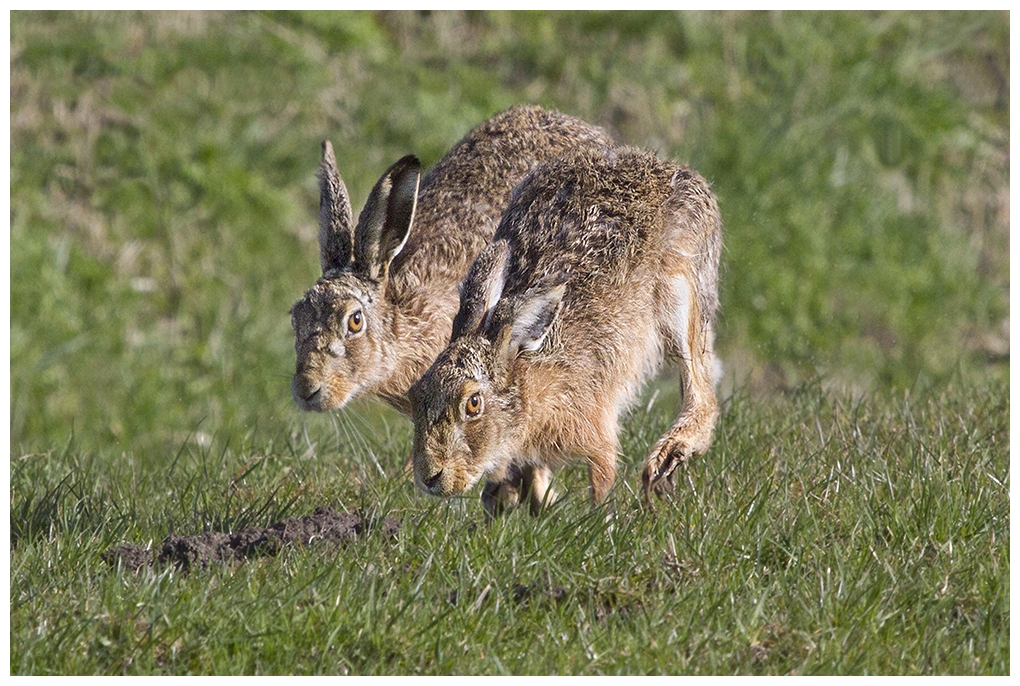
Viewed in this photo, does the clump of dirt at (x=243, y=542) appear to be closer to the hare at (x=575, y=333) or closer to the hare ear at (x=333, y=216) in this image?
the hare at (x=575, y=333)

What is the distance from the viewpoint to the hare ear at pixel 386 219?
21.8 feet

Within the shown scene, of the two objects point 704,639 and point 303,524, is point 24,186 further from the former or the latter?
point 704,639

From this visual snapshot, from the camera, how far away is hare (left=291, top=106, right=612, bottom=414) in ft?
22.1

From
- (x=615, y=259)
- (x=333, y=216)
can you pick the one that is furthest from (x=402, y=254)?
(x=615, y=259)

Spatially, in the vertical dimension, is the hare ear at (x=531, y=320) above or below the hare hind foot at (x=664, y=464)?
above

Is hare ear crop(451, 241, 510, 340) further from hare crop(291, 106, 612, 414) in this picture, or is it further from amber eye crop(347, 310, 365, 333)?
amber eye crop(347, 310, 365, 333)

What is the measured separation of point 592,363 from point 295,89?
606 centimetres

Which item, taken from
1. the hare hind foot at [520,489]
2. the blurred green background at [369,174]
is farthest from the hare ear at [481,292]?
the blurred green background at [369,174]

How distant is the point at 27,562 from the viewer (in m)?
5.23

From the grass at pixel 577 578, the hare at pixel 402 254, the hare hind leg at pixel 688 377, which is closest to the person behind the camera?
the grass at pixel 577 578

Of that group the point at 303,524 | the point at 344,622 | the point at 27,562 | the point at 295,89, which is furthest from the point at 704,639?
the point at 295,89

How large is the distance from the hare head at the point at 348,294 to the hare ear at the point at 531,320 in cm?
118

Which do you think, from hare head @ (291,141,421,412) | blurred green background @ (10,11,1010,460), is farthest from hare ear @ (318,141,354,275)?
blurred green background @ (10,11,1010,460)

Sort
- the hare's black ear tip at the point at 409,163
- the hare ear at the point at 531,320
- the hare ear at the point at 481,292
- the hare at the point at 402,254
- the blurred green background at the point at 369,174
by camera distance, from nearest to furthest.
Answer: the hare ear at the point at 531,320, the hare ear at the point at 481,292, the hare's black ear tip at the point at 409,163, the hare at the point at 402,254, the blurred green background at the point at 369,174
